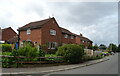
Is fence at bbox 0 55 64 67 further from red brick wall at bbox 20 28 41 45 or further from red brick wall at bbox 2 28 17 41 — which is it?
red brick wall at bbox 2 28 17 41

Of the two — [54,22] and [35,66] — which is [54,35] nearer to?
[54,22]

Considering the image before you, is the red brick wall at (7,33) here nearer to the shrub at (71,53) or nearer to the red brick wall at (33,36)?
the red brick wall at (33,36)

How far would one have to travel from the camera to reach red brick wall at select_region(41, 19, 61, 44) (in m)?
26.2

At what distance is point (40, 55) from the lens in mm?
13859

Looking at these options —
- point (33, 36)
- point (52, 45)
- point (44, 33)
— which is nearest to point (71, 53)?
point (44, 33)

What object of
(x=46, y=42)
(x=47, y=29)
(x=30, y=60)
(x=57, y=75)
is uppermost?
(x=47, y=29)

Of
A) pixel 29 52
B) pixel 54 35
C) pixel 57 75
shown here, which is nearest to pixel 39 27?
pixel 54 35

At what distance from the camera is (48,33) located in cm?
2711

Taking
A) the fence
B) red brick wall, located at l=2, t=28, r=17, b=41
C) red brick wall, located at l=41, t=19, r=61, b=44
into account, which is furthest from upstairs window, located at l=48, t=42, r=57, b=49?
red brick wall, located at l=2, t=28, r=17, b=41

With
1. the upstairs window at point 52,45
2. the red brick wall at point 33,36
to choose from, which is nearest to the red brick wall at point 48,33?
the upstairs window at point 52,45

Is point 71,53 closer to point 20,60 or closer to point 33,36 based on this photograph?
point 20,60

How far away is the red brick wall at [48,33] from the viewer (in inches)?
1033

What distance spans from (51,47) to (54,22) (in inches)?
215

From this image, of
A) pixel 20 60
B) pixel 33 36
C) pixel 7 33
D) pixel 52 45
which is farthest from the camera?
pixel 7 33
